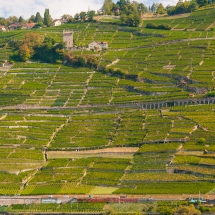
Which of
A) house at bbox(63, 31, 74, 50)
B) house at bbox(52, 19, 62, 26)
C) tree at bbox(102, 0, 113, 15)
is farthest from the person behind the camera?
Answer: house at bbox(52, 19, 62, 26)

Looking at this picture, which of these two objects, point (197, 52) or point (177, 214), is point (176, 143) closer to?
point (177, 214)

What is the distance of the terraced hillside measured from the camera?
7231cm

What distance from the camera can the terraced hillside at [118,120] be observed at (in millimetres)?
72312

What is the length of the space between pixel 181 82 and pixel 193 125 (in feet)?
58.9

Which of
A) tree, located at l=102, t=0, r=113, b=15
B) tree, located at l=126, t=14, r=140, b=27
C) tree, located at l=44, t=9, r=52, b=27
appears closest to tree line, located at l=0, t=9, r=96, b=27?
tree, located at l=44, t=9, r=52, b=27

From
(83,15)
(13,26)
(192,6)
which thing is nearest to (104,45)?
(83,15)

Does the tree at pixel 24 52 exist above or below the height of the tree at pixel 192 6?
below

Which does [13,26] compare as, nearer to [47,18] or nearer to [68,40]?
[47,18]

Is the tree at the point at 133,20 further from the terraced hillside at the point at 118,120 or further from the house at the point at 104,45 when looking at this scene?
the house at the point at 104,45

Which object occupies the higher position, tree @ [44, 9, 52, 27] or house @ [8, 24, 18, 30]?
tree @ [44, 9, 52, 27]

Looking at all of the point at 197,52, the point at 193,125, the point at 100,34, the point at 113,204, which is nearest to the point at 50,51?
the point at 100,34

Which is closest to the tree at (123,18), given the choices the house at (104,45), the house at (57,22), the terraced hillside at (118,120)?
the terraced hillside at (118,120)

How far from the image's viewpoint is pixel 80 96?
102 metres

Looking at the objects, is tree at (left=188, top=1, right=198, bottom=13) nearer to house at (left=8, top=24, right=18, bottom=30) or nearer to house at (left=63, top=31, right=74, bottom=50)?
house at (left=63, top=31, right=74, bottom=50)
